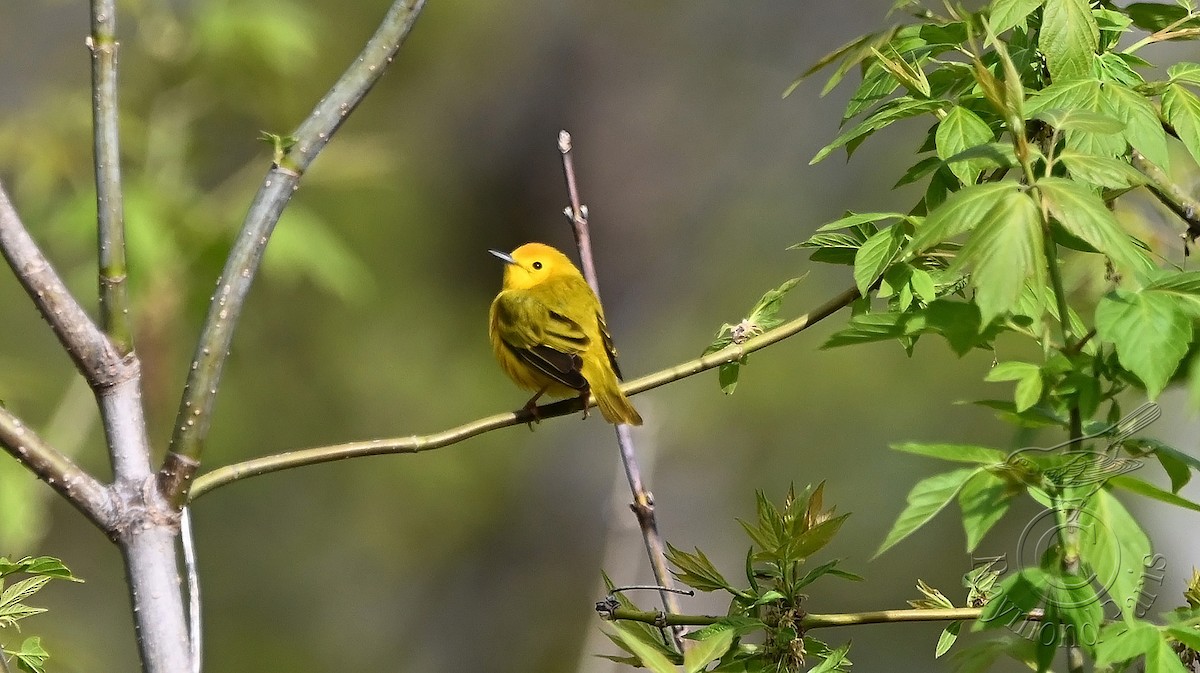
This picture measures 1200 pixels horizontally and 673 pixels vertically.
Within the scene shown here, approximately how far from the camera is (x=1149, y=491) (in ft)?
4.27

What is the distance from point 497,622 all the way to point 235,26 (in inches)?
276

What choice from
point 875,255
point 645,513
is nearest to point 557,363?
point 645,513

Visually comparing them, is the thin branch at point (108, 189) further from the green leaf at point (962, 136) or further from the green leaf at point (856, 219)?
the green leaf at point (962, 136)

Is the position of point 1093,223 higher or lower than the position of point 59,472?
lower

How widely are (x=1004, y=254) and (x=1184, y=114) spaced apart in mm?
705

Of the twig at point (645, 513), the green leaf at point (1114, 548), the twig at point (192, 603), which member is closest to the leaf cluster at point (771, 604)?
the twig at point (645, 513)

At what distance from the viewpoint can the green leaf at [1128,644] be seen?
138cm

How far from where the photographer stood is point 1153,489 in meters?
1.29

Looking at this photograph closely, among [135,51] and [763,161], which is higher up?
[135,51]

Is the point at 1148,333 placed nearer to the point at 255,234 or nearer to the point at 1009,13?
the point at 1009,13

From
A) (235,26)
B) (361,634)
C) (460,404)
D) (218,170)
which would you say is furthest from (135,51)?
(361,634)

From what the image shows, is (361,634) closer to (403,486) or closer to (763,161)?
(403,486)

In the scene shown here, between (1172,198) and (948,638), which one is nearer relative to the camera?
(948,638)

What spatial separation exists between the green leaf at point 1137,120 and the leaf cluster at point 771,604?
0.72 metres
